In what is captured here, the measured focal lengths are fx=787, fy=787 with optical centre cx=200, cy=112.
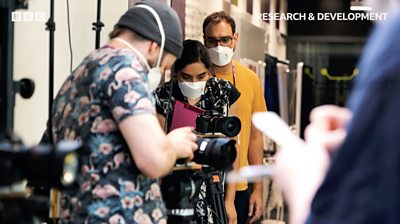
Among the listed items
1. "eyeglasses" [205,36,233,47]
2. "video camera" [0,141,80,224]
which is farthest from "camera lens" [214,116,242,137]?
"video camera" [0,141,80,224]

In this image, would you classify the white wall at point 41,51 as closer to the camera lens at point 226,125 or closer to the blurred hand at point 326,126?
the camera lens at point 226,125

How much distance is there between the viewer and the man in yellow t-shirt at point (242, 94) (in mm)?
3555

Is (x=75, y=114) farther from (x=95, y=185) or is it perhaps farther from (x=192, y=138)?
(x=192, y=138)

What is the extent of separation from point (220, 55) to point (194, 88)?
47 cm

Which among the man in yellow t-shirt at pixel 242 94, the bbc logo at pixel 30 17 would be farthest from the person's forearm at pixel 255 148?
the bbc logo at pixel 30 17

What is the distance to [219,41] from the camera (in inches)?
141

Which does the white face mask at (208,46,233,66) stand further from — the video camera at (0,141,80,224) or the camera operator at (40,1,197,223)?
the video camera at (0,141,80,224)

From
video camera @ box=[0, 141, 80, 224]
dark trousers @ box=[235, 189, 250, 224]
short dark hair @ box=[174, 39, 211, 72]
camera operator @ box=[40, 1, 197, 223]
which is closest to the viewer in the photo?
video camera @ box=[0, 141, 80, 224]

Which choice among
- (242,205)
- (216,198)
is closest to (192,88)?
(216,198)

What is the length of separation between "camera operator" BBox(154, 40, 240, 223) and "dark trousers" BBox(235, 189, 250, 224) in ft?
1.53

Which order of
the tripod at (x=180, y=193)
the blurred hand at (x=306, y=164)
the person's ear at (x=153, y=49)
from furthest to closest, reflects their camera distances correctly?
the tripod at (x=180, y=193) < the person's ear at (x=153, y=49) < the blurred hand at (x=306, y=164)

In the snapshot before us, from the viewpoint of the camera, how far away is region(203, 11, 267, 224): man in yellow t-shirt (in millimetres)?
3555

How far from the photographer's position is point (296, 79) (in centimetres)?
458

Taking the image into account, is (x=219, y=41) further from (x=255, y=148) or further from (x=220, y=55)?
(x=255, y=148)
